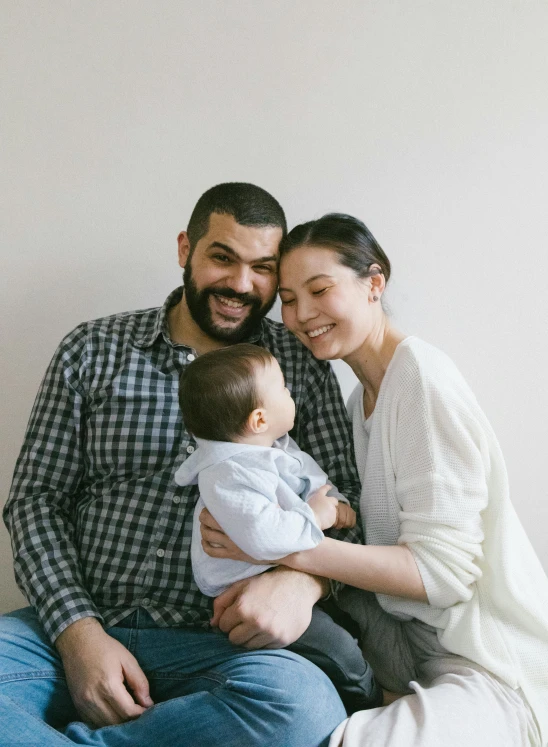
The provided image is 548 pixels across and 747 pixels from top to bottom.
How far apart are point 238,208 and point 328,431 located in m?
0.58

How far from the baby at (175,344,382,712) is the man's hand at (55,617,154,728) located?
0.21m

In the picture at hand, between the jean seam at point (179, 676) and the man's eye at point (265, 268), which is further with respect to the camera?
the man's eye at point (265, 268)

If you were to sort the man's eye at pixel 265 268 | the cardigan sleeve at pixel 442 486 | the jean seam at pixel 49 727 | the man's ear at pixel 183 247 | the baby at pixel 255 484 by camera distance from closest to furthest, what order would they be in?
1. the jean seam at pixel 49 727
2. the baby at pixel 255 484
3. the cardigan sleeve at pixel 442 486
4. the man's eye at pixel 265 268
5. the man's ear at pixel 183 247

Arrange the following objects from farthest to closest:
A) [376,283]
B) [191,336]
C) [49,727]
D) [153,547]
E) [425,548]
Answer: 1. [191,336]
2. [376,283]
3. [153,547]
4. [425,548]
5. [49,727]

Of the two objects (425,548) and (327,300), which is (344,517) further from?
(327,300)

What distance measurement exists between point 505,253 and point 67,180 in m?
1.24

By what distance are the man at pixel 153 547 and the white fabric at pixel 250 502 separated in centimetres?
→ 7

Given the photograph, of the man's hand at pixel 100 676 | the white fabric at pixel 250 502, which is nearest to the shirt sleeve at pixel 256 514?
the white fabric at pixel 250 502

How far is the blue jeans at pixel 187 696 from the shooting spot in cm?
115

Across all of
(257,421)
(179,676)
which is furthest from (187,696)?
(257,421)

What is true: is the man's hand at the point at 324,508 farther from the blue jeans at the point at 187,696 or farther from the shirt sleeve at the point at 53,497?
the shirt sleeve at the point at 53,497

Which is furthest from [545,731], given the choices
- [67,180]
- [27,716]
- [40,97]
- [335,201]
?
[40,97]

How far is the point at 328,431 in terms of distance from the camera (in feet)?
5.42

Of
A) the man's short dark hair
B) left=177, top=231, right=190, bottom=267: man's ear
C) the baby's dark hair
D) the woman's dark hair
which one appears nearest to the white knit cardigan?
the woman's dark hair
